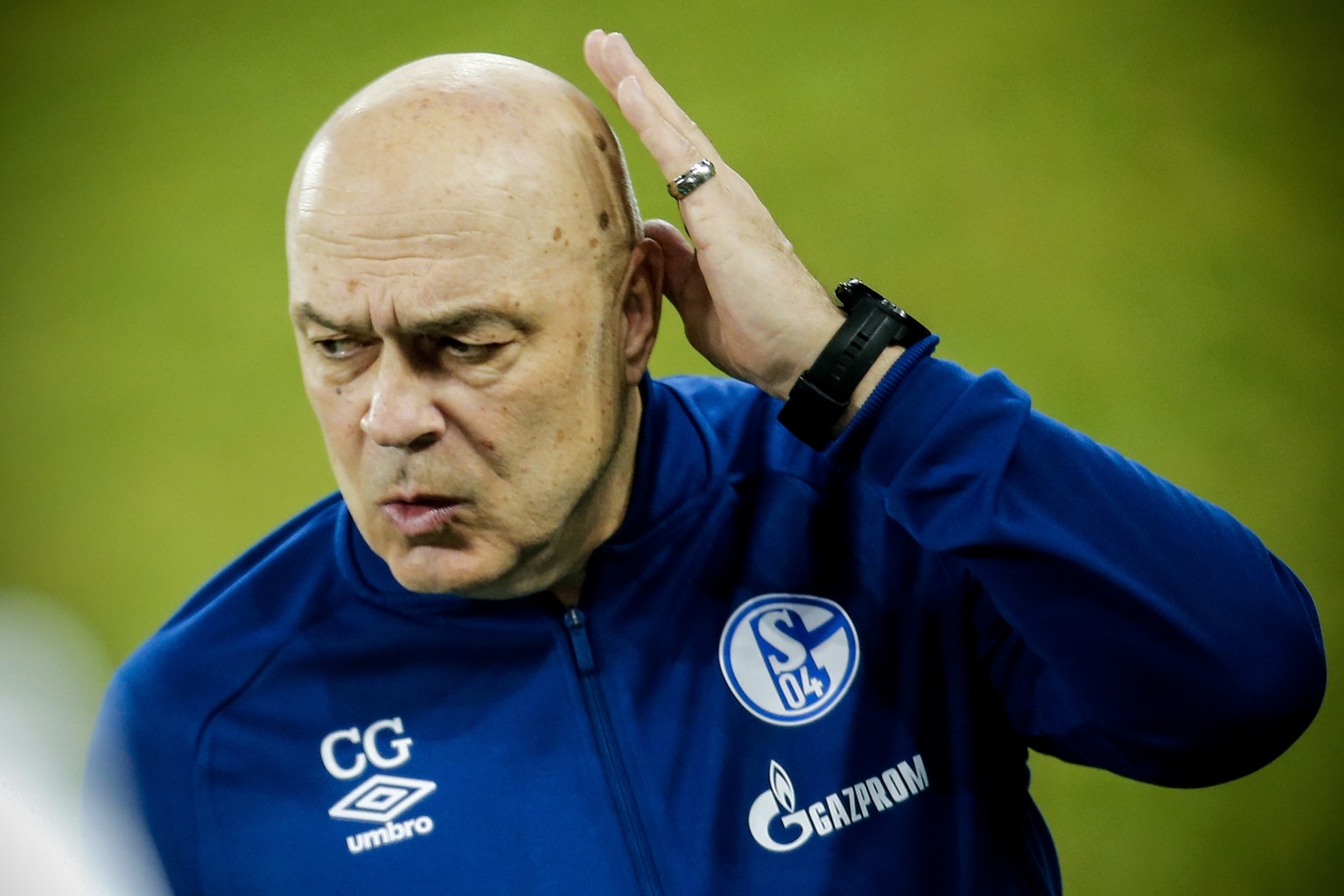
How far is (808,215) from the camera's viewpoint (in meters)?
2.52

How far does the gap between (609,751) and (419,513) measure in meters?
0.26

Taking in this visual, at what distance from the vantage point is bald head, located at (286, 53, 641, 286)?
1011mm

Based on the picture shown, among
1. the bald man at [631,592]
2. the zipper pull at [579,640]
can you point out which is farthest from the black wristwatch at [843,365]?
the zipper pull at [579,640]

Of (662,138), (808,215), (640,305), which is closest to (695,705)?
(640,305)

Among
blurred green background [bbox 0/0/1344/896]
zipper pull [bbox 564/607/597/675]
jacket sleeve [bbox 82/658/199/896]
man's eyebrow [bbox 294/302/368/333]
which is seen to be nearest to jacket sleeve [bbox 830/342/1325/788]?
zipper pull [bbox 564/607/597/675]

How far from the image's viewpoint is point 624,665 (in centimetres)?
113

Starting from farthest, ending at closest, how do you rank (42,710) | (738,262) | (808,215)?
(808,215) < (42,710) < (738,262)

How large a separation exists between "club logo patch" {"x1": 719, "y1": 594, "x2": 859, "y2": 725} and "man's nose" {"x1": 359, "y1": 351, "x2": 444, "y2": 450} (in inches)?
13.0

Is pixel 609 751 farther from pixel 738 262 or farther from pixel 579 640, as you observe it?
pixel 738 262

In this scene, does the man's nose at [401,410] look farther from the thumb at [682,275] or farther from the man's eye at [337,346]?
the thumb at [682,275]

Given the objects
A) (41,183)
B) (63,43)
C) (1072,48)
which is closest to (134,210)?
(41,183)

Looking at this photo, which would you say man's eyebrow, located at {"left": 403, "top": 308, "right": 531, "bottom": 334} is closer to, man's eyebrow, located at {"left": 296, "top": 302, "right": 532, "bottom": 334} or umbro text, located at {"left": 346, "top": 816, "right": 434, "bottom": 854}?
man's eyebrow, located at {"left": 296, "top": 302, "right": 532, "bottom": 334}

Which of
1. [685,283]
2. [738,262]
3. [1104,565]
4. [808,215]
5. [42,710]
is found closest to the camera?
[1104,565]

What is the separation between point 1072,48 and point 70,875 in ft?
7.07
